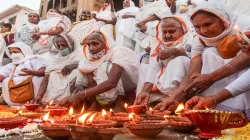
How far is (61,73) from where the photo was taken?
15.4 feet

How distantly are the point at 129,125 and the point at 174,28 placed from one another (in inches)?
79.8

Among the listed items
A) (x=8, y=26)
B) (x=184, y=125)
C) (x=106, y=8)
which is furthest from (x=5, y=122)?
(x=8, y=26)

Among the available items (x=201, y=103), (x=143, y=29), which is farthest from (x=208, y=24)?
(x=143, y=29)

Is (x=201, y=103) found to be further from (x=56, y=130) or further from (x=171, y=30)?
(x=171, y=30)

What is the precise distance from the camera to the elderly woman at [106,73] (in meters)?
3.65

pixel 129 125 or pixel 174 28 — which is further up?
pixel 174 28

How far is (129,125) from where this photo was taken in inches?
68.0

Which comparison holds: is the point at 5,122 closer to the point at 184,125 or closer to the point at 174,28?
the point at 184,125

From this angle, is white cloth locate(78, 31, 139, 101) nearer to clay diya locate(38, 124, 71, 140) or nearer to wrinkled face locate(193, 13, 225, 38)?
wrinkled face locate(193, 13, 225, 38)

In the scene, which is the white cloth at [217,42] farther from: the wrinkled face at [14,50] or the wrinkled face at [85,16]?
the wrinkled face at [85,16]

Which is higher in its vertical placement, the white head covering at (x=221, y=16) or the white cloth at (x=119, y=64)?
the white head covering at (x=221, y=16)

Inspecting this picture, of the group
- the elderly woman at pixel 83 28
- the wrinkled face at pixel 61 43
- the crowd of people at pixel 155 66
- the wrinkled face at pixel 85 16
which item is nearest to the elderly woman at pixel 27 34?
the crowd of people at pixel 155 66

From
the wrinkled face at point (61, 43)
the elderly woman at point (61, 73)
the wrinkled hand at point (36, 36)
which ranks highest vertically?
the wrinkled hand at point (36, 36)

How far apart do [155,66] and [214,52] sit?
100 centimetres
